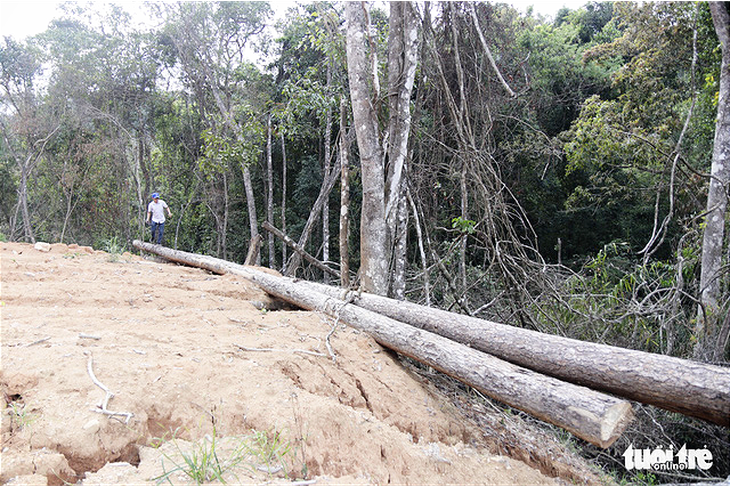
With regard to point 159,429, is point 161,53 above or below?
above

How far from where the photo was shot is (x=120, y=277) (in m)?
4.86

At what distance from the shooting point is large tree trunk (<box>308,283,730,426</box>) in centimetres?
201

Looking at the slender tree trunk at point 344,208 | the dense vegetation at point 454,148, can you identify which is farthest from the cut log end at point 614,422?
the slender tree trunk at point 344,208

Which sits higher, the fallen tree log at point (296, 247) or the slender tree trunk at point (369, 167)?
the slender tree trunk at point (369, 167)

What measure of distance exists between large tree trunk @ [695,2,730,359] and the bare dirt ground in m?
1.42

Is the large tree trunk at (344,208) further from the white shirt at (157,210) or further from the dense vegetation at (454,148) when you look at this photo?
the white shirt at (157,210)

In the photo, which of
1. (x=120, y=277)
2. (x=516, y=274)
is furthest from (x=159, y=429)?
(x=516, y=274)

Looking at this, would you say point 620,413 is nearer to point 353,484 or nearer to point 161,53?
point 353,484

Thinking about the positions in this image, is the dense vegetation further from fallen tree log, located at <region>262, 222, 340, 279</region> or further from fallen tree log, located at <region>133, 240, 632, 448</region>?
fallen tree log, located at <region>262, 222, 340, 279</region>

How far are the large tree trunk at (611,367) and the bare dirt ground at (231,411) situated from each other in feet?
1.53

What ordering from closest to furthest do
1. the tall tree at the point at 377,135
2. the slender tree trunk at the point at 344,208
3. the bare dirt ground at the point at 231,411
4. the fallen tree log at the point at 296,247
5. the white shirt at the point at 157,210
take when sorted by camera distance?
the bare dirt ground at the point at 231,411, the tall tree at the point at 377,135, the slender tree trunk at the point at 344,208, the fallen tree log at the point at 296,247, the white shirt at the point at 157,210

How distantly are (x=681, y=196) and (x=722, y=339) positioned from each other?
5.64 feet

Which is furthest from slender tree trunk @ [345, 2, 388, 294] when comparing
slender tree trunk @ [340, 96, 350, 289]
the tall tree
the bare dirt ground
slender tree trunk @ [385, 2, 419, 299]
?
the bare dirt ground

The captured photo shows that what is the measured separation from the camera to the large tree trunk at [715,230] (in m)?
2.65
